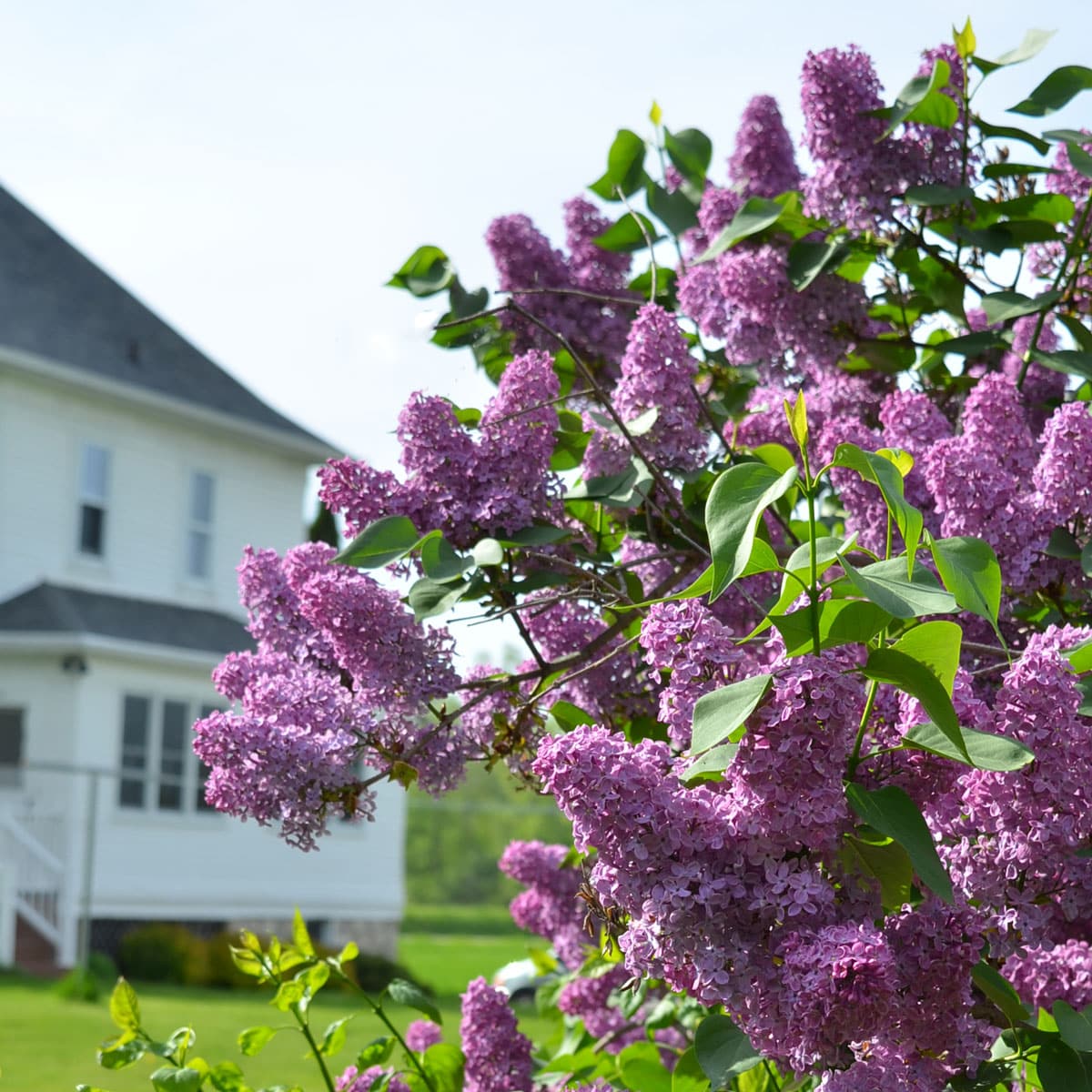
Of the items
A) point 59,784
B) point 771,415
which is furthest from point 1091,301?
point 59,784

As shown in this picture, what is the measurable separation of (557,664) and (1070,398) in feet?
3.89

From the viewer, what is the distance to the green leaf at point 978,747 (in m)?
1.57

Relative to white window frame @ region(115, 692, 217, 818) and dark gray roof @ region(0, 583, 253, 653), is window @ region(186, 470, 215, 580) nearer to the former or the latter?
dark gray roof @ region(0, 583, 253, 653)

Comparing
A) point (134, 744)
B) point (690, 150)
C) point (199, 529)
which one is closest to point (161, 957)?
point (134, 744)

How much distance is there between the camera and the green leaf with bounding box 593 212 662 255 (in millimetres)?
3215

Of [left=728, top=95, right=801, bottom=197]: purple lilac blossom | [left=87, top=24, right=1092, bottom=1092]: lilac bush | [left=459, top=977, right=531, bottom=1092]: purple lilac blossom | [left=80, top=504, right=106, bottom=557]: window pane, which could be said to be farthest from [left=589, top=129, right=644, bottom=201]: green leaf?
[left=80, top=504, right=106, bottom=557]: window pane

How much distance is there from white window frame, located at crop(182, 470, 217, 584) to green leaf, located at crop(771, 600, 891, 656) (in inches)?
839

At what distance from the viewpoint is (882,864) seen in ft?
5.48

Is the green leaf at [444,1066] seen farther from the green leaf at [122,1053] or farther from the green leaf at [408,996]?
the green leaf at [122,1053]

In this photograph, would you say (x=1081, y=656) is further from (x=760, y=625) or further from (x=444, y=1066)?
(x=444, y=1066)

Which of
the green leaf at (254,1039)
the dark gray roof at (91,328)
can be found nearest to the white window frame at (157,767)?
the dark gray roof at (91,328)

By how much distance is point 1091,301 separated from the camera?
3.12 meters

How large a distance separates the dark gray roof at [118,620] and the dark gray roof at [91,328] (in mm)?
2881

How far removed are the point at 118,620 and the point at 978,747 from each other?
778 inches
